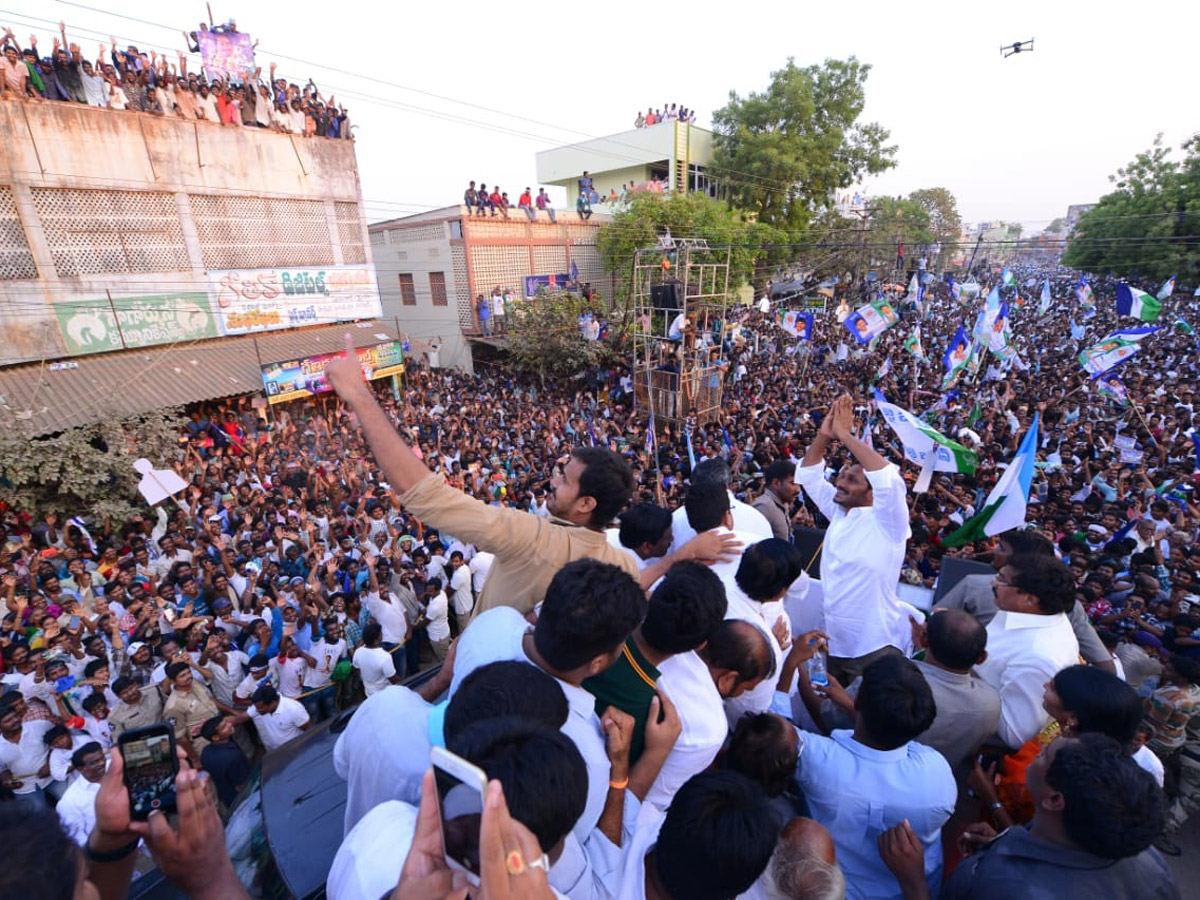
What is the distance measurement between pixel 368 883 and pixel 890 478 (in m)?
2.52

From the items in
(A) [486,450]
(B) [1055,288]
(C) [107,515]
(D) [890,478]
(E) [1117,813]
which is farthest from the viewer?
(B) [1055,288]

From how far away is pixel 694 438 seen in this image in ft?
36.3

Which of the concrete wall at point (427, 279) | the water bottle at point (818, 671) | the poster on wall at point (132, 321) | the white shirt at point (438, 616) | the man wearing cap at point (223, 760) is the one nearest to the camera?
the water bottle at point (818, 671)

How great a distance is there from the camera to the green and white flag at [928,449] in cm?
551

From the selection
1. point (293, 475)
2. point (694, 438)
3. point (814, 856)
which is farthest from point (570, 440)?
point (814, 856)

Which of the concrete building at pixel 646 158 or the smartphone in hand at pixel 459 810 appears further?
the concrete building at pixel 646 158

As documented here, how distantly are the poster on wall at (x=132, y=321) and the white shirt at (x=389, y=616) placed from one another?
10.4 metres

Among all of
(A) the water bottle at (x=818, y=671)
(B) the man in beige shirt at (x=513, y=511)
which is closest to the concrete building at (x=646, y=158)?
(A) the water bottle at (x=818, y=671)

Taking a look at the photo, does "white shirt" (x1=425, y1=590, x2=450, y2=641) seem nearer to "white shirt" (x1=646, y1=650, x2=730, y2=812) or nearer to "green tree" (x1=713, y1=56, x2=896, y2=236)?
"white shirt" (x1=646, y1=650, x2=730, y2=812)

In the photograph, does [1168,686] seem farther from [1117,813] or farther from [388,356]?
[388,356]

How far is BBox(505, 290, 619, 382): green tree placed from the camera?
55.6 feet

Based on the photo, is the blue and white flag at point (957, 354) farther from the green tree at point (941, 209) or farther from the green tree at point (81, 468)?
the green tree at point (941, 209)

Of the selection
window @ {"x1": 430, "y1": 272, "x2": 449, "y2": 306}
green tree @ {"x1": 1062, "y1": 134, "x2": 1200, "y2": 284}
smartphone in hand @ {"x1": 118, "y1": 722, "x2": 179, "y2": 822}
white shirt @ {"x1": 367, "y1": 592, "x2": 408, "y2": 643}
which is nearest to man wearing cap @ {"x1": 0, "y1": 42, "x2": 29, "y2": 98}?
window @ {"x1": 430, "y1": 272, "x2": 449, "y2": 306}

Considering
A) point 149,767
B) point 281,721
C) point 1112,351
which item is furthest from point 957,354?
point 149,767
